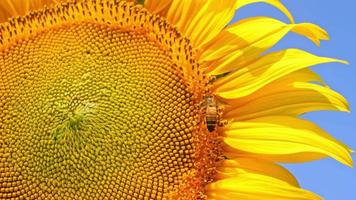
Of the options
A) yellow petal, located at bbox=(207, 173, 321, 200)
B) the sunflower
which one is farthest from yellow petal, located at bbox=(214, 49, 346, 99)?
yellow petal, located at bbox=(207, 173, 321, 200)

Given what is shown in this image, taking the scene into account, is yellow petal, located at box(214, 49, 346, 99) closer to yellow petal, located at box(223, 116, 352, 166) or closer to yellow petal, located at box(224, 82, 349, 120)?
yellow petal, located at box(224, 82, 349, 120)

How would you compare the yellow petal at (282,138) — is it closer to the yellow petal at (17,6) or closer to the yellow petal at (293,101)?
the yellow petal at (293,101)

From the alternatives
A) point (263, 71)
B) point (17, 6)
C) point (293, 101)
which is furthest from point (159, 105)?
point (17, 6)

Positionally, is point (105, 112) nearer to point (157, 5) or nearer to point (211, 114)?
point (211, 114)

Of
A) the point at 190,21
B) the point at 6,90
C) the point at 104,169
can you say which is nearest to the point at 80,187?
the point at 104,169

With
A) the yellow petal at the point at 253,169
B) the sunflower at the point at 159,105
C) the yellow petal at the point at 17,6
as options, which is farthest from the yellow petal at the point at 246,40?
the yellow petal at the point at 17,6

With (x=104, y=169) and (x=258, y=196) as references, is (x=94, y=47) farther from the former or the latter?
(x=258, y=196)
